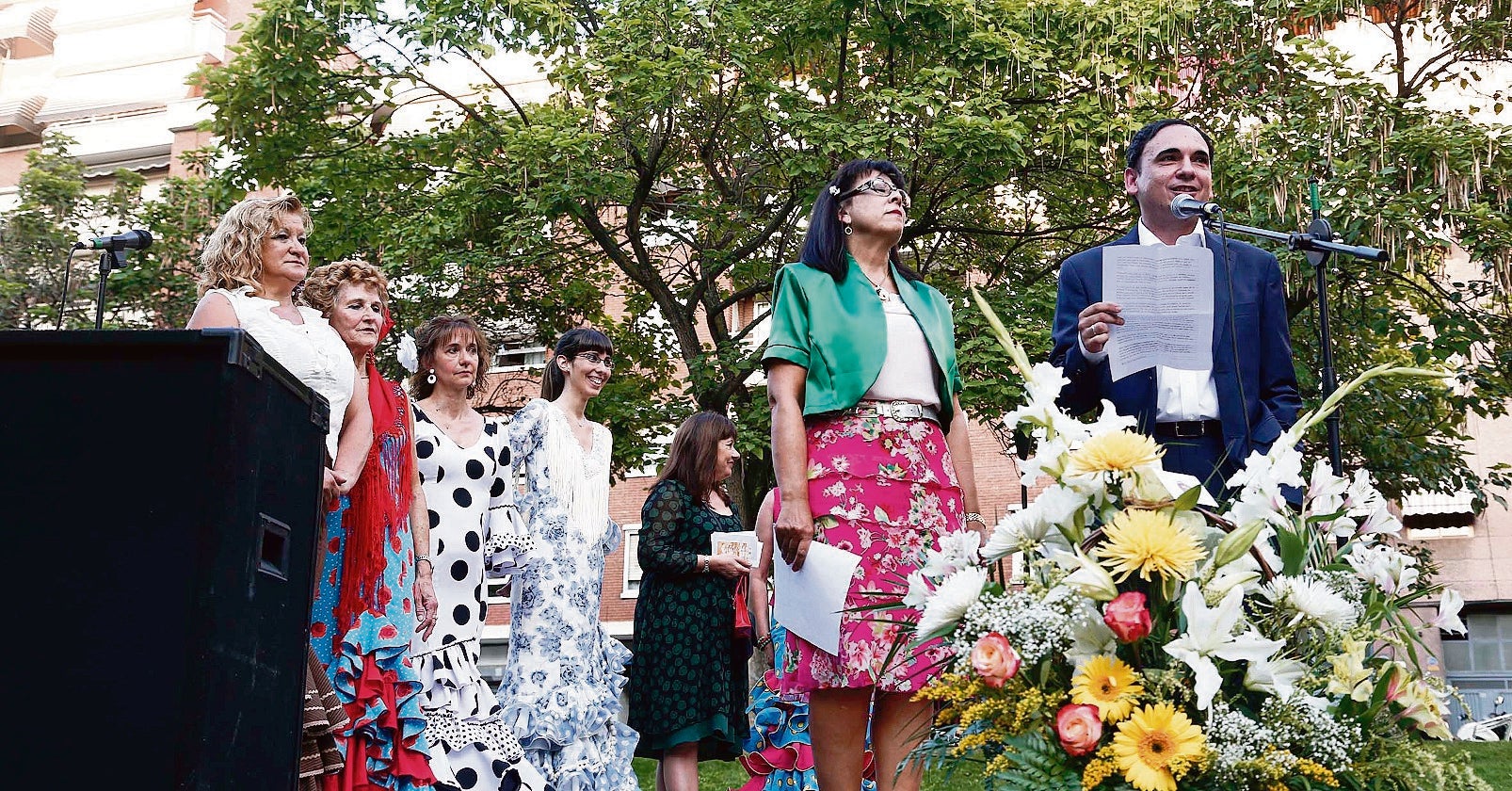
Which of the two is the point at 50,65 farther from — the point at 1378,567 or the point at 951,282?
the point at 1378,567

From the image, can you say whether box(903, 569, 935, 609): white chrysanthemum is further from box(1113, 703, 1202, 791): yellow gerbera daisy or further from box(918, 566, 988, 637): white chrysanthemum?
box(1113, 703, 1202, 791): yellow gerbera daisy

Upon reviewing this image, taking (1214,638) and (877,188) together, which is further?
(877,188)

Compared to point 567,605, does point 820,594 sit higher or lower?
Answer: lower

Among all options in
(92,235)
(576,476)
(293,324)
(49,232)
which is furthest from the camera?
(92,235)

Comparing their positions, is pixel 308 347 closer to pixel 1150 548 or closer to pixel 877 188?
pixel 877 188

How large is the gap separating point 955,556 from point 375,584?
2.87 meters

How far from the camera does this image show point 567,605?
638cm

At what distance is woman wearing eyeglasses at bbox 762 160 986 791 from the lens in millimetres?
3824

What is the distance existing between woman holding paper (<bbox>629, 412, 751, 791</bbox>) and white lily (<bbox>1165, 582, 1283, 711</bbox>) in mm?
4183

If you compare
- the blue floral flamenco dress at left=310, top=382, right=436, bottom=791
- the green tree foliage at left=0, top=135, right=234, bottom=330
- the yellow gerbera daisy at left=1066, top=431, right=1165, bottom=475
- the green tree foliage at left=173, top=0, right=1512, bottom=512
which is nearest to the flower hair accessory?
the blue floral flamenco dress at left=310, top=382, right=436, bottom=791

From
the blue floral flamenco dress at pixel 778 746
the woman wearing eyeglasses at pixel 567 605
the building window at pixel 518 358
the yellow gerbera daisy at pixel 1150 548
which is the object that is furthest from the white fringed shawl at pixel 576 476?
the building window at pixel 518 358

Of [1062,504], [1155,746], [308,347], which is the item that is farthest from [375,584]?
[1155,746]

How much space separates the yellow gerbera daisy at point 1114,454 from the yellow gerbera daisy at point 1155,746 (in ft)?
1.36

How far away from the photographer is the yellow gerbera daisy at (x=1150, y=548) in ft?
7.61
